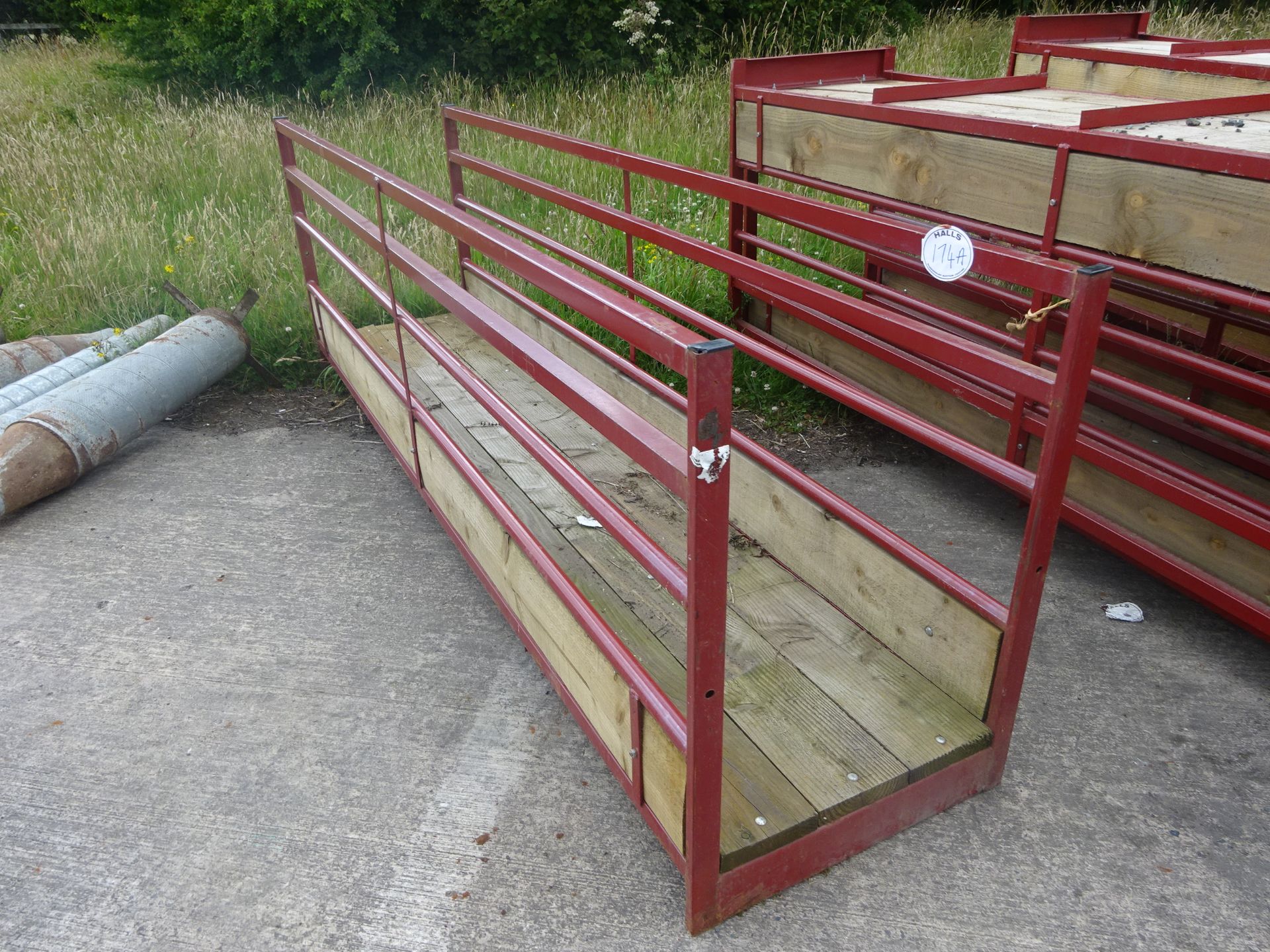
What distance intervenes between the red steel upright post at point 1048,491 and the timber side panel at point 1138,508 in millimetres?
1015

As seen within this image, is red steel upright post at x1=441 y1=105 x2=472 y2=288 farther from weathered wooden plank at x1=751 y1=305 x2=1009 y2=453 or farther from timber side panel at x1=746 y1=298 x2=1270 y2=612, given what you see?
timber side panel at x1=746 y1=298 x2=1270 y2=612

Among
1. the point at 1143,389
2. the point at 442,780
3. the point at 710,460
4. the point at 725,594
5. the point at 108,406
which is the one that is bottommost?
the point at 442,780

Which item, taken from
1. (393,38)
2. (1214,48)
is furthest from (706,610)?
(393,38)

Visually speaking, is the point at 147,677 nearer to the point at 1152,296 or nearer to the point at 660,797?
the point at 660,797

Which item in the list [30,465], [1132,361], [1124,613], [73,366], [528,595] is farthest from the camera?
[73,366]

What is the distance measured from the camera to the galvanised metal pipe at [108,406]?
3975 millimetres

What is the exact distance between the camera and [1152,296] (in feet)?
11.9

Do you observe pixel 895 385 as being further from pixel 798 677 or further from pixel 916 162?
pixel 798 677

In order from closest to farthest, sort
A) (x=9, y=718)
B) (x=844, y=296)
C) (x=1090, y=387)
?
(x=844, y=296)
(x=9, y=718)
(x=1090, y=387)

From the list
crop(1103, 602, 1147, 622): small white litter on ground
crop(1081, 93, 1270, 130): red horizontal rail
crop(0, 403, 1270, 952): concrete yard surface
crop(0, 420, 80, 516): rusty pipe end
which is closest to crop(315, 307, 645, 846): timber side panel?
crop(0, 403, 1270, 952): concrete yard surface

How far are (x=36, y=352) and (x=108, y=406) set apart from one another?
1.09 meters

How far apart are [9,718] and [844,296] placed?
2772mm

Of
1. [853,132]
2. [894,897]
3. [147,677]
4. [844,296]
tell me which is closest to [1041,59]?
[853,132]

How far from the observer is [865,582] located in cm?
266
